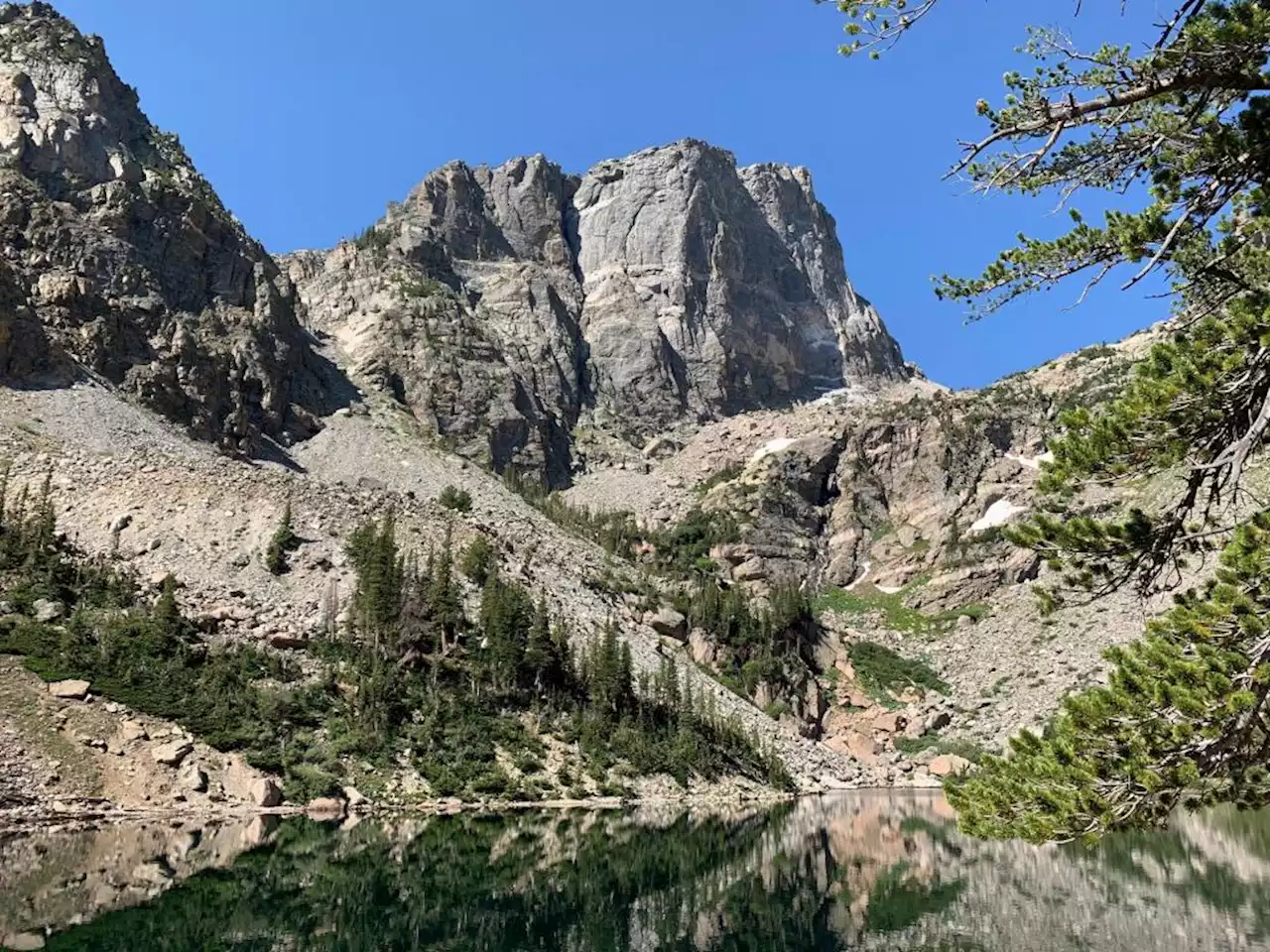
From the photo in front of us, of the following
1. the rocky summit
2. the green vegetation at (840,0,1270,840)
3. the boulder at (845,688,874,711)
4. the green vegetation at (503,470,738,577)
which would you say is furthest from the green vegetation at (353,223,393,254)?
the green vegetation at (840,0,1270,840)

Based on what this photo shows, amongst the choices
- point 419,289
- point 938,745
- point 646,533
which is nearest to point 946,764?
point 938,745

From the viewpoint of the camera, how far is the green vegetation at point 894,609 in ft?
361

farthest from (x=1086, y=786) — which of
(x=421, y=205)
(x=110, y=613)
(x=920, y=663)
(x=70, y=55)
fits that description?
(x=421, y=205)

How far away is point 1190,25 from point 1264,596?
6331mm

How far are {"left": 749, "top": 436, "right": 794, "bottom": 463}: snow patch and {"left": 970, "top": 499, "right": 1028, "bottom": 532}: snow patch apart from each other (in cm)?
3417

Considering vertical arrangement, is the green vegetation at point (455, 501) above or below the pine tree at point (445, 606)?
above

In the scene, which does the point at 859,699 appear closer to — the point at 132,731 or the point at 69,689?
the point at 132,731

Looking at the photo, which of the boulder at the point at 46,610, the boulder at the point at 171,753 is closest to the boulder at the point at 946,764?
the boulder at the point at 171,753

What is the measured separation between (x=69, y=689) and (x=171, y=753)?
5.28 meters

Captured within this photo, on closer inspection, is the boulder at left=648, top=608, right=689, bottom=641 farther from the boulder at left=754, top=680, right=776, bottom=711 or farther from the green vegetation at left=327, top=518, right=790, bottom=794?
the green vegetation at left=327, top=518, right=790, bottom=794

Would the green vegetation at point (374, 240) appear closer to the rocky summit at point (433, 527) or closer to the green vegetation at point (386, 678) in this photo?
the rocky summit at point (433, 527)

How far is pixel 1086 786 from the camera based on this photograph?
33.9 ft

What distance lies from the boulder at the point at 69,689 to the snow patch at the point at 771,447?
118 metres

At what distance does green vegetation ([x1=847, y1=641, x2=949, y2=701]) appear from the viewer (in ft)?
312
